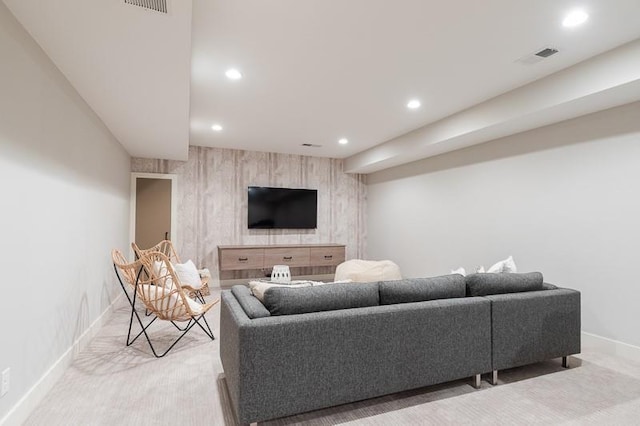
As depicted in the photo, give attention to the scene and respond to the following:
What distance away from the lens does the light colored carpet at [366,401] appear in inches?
80.3

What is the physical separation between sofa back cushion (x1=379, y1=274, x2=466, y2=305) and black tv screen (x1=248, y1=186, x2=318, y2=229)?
14.1 ft

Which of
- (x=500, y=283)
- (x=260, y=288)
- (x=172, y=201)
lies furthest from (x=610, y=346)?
(x=172, y=201)

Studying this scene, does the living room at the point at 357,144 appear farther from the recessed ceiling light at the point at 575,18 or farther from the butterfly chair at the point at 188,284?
the butterfly chair at the point at 188,284

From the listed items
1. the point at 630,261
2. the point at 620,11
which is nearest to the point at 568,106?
the point at 620,11

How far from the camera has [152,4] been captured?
5.43ft

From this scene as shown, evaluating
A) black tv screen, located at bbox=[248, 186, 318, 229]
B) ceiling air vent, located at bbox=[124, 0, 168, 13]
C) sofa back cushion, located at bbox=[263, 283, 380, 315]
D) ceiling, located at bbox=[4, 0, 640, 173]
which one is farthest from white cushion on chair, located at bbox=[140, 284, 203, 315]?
black tv screen, located at bbox=[248, 186, 318, 229]

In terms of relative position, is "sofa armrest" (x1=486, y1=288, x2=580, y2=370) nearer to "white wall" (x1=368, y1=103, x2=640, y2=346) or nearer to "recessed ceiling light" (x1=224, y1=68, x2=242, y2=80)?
"white wall" (x1=368, y1=103, x2=640, y2=346)

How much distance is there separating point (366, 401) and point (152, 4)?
263 cm

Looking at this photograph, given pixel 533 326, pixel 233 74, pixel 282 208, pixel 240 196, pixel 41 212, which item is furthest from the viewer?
pixel 282 208

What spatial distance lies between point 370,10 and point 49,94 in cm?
224

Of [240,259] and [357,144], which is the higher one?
[357,144]

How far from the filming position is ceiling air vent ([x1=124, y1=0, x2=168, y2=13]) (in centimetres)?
163

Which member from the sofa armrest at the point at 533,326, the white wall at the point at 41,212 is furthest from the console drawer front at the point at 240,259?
the sofa armrest at the point at 533,326

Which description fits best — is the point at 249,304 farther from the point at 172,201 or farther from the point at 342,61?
the point at 172,201
